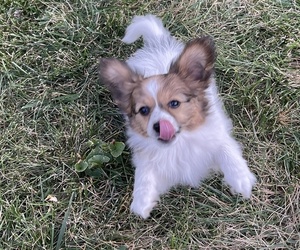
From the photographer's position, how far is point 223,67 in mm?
3775

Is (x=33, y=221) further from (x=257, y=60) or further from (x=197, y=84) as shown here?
(x=257, y=60)

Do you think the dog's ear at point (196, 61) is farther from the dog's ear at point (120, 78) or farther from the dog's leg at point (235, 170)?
the dog's leg at point (235, 170)

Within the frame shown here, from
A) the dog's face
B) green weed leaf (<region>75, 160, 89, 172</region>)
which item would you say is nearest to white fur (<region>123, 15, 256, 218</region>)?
the dog's face

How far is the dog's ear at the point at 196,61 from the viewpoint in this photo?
3002mm

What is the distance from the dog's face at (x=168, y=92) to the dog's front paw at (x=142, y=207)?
43 cm

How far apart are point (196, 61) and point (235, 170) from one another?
2.24 feet

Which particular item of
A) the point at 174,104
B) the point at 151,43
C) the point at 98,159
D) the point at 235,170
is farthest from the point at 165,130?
the point at 151,43

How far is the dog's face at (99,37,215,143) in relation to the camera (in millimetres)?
2918

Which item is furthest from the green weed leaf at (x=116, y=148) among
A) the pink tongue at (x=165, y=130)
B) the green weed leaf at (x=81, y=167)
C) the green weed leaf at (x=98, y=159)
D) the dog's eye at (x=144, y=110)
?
the pink tongue at (x=165, y=130)

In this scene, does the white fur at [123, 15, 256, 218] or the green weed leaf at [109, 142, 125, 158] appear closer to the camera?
the white fur at [123, 15, 256, 218]

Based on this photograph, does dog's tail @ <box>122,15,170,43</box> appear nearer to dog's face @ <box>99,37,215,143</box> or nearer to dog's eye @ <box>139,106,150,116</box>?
dog's face @ <box>99,37,215,143</box>

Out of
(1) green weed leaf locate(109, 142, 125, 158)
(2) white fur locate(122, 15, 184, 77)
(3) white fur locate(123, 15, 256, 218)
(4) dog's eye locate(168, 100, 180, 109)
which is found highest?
(4) dog's eye locate(168, 100, 180, 109)

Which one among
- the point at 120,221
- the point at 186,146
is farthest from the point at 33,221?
the point at 186,146

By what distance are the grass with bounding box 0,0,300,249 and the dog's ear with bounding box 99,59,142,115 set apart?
54 centimetres
